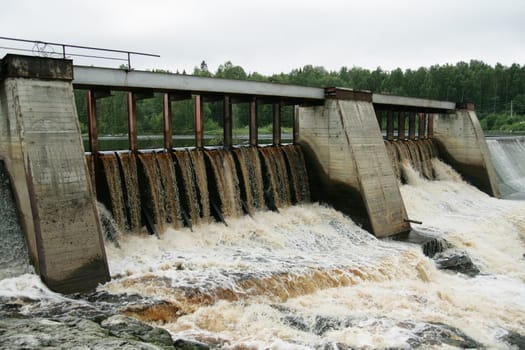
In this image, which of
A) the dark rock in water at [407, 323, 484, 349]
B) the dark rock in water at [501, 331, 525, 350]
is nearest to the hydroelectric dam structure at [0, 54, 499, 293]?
the dark rock in water at [407, 323, 484, 349]

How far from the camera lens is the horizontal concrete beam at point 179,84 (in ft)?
35.2

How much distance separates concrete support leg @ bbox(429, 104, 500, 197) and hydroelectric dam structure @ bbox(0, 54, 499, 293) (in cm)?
467

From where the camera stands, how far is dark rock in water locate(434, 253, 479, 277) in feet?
39.0

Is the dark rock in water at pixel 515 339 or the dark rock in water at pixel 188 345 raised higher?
the dark rock in water at pixel 188 345

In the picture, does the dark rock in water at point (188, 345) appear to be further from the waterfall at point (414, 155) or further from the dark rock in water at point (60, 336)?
the waterfall at point (414, 155)

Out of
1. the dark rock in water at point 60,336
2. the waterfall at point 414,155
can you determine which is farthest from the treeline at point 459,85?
the dark rock in water at point 60,336

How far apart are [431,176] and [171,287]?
18108mm

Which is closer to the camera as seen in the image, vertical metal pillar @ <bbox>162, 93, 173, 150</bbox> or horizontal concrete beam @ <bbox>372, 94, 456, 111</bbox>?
vertical metal pillar @ <bbox>162, 93, 173, 150</bbox>

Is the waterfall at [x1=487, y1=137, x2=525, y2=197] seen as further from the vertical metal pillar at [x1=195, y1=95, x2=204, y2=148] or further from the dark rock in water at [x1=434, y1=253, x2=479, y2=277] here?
the vertical metal pillar at [x1=195, y1=95, x2=204, y2=148]

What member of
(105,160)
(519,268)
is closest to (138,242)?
(105,160)

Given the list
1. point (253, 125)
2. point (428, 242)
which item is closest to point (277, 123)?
point (253, 125)

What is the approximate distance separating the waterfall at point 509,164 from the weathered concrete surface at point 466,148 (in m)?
1.61

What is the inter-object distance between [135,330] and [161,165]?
610 centimetres

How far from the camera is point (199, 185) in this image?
12922mm
